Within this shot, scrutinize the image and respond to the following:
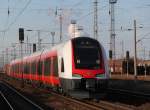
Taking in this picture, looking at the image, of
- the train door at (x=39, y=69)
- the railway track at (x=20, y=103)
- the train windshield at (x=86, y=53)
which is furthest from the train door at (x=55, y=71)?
the train door at (x=39, y=69)

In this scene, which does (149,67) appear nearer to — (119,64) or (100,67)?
(119,64)

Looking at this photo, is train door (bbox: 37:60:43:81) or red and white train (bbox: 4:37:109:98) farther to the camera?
train door (bbox: 37:60:43:81)

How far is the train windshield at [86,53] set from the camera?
79.5 ft

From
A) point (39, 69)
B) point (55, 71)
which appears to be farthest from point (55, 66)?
point (39, 69)

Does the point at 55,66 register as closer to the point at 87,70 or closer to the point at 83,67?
the point at 83,67

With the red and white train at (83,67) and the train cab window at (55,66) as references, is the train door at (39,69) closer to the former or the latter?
the train cab window at (55,66)

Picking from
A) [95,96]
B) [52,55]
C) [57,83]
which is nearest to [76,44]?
[95,96]

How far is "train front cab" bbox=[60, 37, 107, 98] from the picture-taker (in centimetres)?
2366

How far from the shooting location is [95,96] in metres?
24.0

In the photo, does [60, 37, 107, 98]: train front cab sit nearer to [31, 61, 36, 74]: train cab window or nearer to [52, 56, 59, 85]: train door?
[52, 56, 59, 85]: train door

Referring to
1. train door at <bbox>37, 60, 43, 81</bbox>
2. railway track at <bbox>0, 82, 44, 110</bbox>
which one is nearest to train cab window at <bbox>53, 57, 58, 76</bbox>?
railway track at <bbox>0, 82, 44, 110</bbox>

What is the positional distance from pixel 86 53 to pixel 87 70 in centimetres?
112

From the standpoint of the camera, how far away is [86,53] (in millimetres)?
24609

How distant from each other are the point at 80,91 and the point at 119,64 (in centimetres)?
8882
